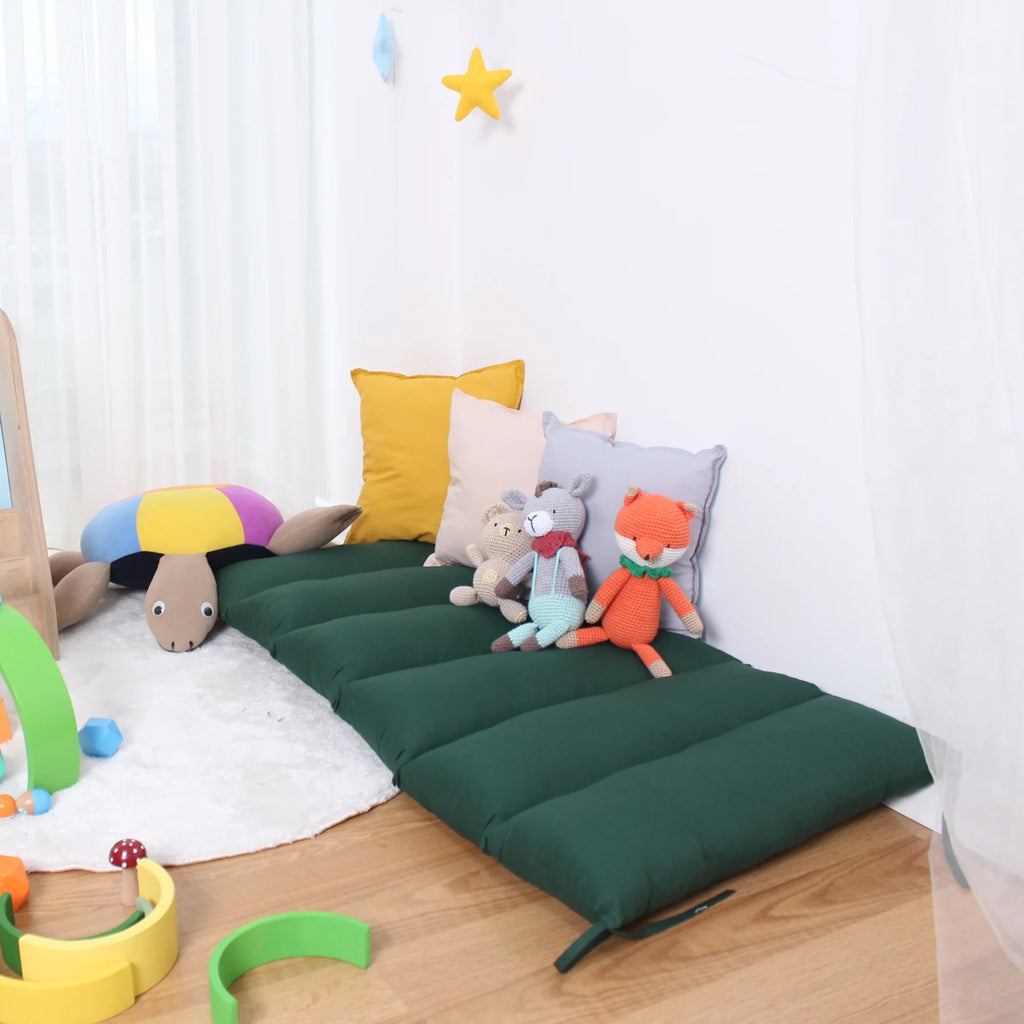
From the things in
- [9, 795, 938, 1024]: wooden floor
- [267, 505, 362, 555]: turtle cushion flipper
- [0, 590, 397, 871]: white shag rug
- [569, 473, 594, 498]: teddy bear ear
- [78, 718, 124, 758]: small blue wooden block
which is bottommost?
[9, 795, 938, 1024]: wooden floor

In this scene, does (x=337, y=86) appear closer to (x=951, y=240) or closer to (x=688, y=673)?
(x=688, y=673)

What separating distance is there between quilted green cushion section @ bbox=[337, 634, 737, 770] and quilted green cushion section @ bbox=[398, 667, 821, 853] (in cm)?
2

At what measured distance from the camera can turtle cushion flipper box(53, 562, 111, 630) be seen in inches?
86.6

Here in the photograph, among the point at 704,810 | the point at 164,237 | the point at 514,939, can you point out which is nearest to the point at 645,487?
the point at 704,810

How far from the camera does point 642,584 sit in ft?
6.15

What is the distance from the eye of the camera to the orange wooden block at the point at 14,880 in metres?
1.34

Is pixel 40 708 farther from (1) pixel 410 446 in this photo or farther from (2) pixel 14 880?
(1) pixel 410 446

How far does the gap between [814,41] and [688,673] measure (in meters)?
1.04

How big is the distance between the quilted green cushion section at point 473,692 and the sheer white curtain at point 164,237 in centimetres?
121

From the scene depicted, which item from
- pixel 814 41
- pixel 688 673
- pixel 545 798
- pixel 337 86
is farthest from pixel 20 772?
pixel 337 86

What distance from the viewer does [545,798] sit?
1.42 meters

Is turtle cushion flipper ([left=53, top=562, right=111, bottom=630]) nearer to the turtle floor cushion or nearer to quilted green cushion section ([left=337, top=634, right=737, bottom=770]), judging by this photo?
the turtle floor cushion

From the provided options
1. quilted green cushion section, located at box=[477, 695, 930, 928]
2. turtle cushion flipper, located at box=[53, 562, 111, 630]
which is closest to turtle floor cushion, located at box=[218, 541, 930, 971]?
quilted green cushion section, located at box=[477, 695, 930, 928]

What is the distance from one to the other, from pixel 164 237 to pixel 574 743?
1719 millimetres
